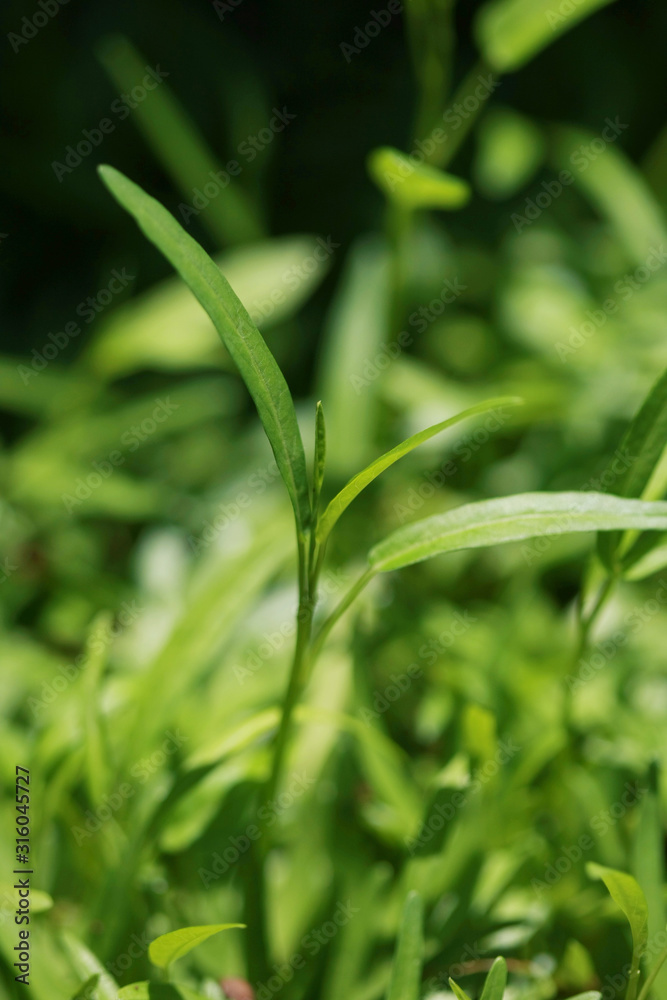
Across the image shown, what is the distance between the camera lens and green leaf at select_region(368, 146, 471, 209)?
2.70 ft

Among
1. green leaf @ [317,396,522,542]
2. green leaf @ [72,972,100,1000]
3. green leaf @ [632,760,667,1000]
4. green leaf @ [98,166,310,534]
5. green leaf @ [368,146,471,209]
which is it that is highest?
green leaf @ [368,146,471,209]

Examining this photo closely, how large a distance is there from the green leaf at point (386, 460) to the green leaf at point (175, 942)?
285mm

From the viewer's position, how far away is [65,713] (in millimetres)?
848

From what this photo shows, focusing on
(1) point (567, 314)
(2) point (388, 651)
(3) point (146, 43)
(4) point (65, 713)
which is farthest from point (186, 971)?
(3) point (146, 43)

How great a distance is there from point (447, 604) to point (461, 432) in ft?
0.89

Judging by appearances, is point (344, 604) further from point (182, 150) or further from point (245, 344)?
point (182, 150)

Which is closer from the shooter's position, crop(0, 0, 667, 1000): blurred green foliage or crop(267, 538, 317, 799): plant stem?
crop(267, 538, 317, 799): plant stem

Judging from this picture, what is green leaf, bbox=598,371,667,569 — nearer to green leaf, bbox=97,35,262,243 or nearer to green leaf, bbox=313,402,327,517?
green leaf, bbox=313,402,327,517

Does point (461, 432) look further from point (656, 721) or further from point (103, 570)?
point (103, 570)

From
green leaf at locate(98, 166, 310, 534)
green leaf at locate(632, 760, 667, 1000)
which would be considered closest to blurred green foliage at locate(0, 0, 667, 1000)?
green leaf at locate(632, 760, 667, 1000)

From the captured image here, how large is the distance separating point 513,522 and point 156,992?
1.39 ft

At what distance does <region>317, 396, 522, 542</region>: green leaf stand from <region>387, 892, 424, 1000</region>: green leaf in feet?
0.89

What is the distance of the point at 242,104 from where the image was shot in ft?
6.04

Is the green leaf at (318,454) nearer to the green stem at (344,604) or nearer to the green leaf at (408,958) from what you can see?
the green stem at (344,604)
